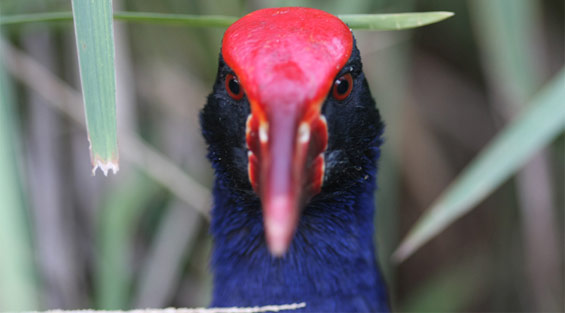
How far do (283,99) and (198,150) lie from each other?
3.31ft

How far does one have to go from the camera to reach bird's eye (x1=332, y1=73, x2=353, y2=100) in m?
0.89

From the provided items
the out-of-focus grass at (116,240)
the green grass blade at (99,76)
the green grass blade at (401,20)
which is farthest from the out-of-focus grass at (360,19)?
the out-of-focus grass at (116,240)

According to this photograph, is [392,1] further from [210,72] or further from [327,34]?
[327,34]

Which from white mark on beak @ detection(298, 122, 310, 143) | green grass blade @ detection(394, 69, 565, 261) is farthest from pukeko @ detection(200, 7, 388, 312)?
green grass blade @ detection(394, 69, 565, 261)

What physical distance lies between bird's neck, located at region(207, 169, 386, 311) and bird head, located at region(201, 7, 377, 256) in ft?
0.48

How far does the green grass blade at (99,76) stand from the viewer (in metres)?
0.77

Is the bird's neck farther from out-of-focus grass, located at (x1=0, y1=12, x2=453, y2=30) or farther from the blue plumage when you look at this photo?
out-of-focus grass, located at (x1=0, y1=12, x2=453, y2=30)

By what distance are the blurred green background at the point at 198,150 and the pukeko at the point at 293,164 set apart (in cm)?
44

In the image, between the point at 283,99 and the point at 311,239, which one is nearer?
the point at 283,99

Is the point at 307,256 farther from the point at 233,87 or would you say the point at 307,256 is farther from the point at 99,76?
the point at 99,76

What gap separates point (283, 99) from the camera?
77 cm

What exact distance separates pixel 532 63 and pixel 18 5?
3.77 ft

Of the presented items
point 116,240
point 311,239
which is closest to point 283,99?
point 311,239

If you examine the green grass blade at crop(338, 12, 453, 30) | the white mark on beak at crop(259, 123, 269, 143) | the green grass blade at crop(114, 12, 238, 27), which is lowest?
the white mark on beak at crop(259, 123, 269, 143)
